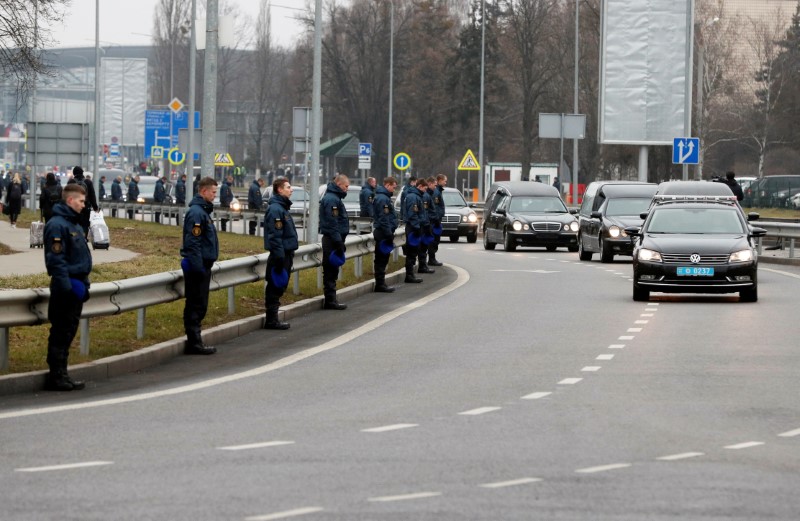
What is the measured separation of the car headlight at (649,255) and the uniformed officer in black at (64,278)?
1174cm

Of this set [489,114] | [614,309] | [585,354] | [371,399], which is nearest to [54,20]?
[614,309]

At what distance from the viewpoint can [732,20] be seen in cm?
11006

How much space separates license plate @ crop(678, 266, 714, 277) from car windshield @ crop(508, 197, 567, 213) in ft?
63.5

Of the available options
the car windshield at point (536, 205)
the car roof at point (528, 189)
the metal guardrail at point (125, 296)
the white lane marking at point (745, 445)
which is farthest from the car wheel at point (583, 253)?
the white lane marking at point (745, 445)

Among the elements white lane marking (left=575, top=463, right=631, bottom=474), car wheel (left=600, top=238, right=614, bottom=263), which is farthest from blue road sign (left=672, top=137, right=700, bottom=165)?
white lane marking (left=575, top=463, right=631, bottom=474)

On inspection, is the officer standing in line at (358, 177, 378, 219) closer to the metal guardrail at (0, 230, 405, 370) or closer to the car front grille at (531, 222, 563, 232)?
the car front grille at (531, 222, 563, 232)

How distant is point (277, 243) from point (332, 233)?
327 cm

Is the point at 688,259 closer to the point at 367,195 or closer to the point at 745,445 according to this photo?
the point at 367,195

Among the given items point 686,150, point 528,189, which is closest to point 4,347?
point 528,189

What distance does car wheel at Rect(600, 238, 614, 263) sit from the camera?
1433 inches

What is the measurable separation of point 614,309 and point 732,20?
90204 mm

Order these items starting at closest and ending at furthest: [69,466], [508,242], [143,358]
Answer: [69,466]
[143,358]
[508,242]

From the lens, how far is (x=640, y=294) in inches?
971

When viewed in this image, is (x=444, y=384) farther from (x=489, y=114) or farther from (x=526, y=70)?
(x=489, y=114)
